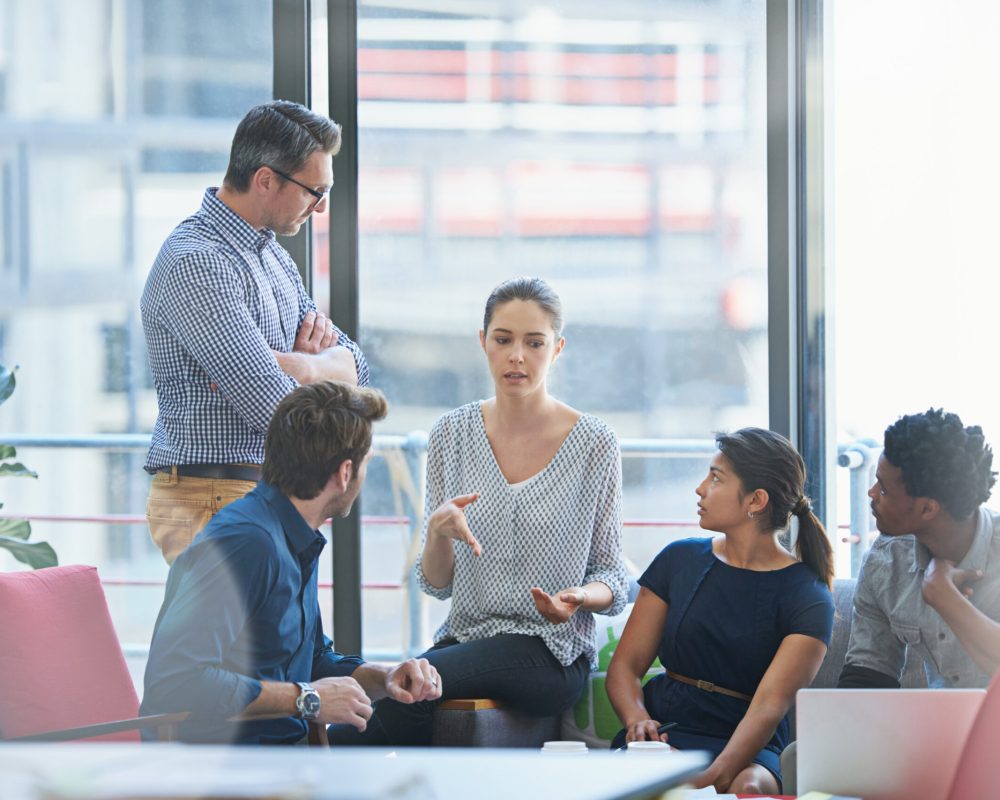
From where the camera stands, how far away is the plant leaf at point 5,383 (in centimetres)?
297

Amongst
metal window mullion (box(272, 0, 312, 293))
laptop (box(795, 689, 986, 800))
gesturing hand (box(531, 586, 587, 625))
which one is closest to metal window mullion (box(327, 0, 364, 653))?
metal window mullion (box(272, 0, 312, 293))

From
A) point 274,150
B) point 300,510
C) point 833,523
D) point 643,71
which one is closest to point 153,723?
point 300,510

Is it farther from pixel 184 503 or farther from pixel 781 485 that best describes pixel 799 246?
pixel 184 503

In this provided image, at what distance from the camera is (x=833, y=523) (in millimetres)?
3391

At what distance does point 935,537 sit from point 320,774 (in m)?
2.19

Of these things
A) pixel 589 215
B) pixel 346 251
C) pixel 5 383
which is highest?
pixel 589 215

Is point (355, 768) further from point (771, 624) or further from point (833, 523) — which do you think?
point (833, 523)

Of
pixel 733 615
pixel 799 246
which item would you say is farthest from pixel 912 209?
pixel 733 615

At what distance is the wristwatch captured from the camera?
6.84 feet

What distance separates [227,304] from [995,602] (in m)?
1.77

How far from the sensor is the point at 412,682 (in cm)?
235

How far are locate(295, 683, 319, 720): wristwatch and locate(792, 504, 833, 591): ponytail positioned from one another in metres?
1.23

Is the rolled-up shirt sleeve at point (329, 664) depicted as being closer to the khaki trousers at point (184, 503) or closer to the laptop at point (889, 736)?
the khaki trousers at point (184, 503)

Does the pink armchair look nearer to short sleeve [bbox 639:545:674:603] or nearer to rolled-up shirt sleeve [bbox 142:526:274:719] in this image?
rolled-up shirt sleeve [bbox 142:526:274:719]
